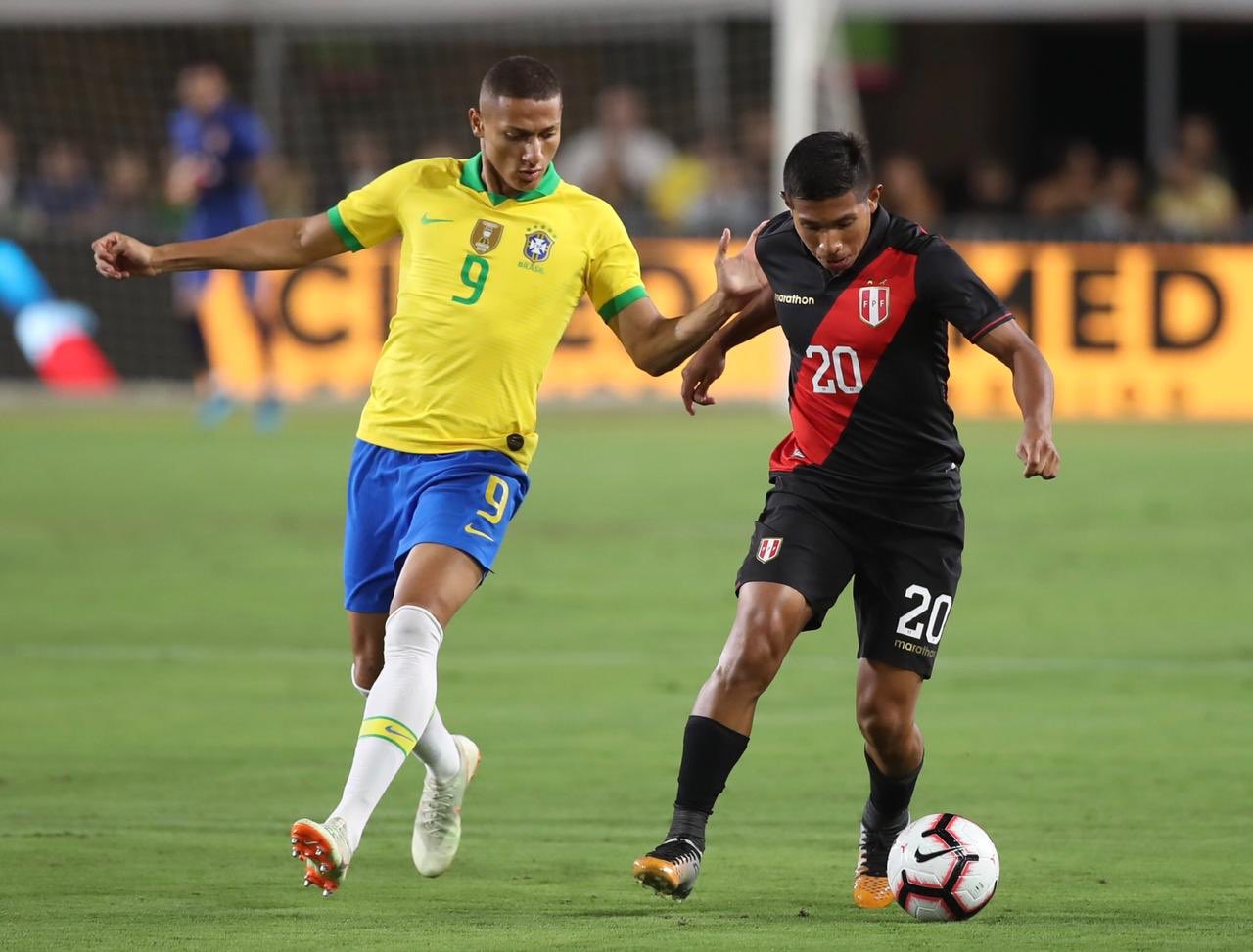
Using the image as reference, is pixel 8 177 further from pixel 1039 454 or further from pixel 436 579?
pixel 1039 454

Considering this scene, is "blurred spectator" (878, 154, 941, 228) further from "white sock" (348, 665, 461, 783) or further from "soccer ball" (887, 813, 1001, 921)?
"soccer ball" (887, 813, 1001, 921)

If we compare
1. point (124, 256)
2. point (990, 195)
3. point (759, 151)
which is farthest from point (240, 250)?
point (759, 151)

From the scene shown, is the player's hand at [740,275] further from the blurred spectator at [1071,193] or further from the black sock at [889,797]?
the blurred spectator at [1071,193]

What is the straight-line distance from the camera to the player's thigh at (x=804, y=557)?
5.94m

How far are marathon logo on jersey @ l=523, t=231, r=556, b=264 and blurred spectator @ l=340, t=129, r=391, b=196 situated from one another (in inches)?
682

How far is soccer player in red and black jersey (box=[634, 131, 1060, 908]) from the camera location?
5855 millimetres

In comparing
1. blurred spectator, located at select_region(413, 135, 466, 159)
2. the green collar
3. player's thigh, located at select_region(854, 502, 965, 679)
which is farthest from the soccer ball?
blurred spectator, located at select_region(413, 135, 466, 159)

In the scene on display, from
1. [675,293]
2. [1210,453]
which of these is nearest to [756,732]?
[1210,453]

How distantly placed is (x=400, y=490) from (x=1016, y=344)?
180 centimetres

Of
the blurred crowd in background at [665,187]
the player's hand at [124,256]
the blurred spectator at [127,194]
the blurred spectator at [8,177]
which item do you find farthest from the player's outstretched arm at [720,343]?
the blurred spectator at [8,177]

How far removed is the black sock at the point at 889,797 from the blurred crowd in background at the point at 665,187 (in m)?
15.0

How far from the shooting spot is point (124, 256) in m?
6.64

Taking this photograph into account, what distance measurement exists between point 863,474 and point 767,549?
34cm

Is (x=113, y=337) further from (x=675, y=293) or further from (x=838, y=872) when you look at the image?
(x=838, y=872)
